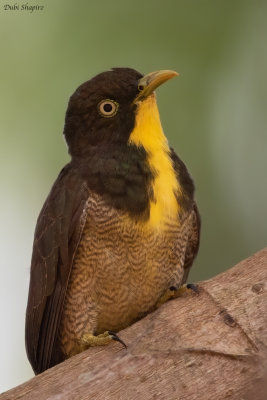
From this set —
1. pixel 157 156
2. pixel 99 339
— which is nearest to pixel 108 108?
pixel 157 156

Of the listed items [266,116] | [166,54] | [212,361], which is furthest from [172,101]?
[212,361]

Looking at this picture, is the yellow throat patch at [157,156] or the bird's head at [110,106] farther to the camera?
the bird's head at [110,106]

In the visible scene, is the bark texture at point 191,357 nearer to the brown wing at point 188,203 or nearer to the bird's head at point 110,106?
the brown wing at point 188,203

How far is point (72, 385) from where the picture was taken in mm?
3656

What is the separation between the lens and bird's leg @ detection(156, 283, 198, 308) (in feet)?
13.2

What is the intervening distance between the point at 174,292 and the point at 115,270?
0.34 m

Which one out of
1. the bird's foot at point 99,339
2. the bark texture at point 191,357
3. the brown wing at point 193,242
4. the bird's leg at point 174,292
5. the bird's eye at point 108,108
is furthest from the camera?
the brown wing at point 193,242

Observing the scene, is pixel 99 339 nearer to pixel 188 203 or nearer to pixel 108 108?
pixel 188 203

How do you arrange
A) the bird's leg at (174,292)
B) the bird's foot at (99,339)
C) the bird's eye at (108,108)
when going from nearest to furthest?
the bird's foot at (99,339), the bird's leg at (174,292), the bird's eye at (108,108)

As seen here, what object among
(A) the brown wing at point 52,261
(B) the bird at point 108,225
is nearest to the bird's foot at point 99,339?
(B) the bird at point 108,225

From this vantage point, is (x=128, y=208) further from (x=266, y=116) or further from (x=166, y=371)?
(x=266, y=116)

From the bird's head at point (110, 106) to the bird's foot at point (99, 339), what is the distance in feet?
3.42

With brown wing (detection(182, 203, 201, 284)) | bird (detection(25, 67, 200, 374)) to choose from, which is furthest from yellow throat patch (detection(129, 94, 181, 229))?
brown wing (detection(182, 203, 201, 284))

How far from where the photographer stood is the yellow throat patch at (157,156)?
176 inches
